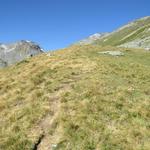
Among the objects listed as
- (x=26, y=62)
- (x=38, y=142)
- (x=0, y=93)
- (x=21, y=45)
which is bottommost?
(x=38, y=142)

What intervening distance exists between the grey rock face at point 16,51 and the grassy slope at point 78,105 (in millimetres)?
87767

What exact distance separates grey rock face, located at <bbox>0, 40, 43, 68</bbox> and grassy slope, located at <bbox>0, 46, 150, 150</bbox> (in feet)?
288

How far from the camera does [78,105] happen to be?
85.0 feet

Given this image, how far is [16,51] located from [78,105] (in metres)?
112

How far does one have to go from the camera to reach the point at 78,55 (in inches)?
1652

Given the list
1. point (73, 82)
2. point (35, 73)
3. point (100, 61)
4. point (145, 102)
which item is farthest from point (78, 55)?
point (145, 102)

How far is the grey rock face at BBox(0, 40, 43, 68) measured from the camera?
409 ft

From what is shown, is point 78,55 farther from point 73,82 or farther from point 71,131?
point 71,131

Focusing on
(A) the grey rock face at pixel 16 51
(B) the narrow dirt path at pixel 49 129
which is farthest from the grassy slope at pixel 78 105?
(A) the grey rock face at pixel 16 51

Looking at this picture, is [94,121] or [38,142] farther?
[94,121]

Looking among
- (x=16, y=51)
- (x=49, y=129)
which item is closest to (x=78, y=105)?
(x=49, y=129)

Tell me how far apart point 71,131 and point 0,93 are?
474 inches

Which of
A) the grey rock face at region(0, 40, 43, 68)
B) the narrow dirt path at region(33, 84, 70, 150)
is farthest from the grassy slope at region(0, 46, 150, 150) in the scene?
the grey rock face at region(0, 40, 43, 68)

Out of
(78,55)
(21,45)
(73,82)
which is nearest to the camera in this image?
(73,82)
